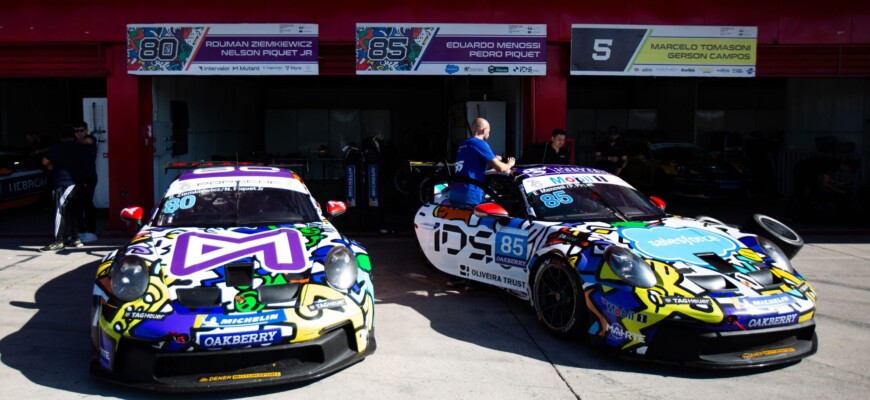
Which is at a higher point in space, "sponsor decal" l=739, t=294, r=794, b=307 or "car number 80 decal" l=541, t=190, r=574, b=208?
"car number 80 decal" l=541, t=190, r=574, b=208

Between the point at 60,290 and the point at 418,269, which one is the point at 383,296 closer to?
the point at 418,269

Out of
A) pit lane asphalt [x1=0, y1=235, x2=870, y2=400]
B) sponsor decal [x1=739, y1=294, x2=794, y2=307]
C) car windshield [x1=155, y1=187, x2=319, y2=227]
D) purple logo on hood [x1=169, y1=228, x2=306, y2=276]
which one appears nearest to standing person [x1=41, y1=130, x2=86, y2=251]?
pit lane asphalt [x1=0, y1=235, x2=870, y2=400]

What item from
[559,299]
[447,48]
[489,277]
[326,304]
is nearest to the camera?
[326,304]

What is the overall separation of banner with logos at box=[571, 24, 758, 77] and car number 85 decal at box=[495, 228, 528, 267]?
5420 millimetres

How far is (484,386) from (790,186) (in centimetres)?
1407

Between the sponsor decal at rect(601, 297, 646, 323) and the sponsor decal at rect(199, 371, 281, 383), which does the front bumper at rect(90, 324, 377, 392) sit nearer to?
the sponsor decal at rect(199, 371, 281, 383)

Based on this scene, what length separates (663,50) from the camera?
37.1ft

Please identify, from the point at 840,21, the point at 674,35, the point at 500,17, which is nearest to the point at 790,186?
the point at 840,21

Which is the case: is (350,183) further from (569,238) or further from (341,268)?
(341,268)

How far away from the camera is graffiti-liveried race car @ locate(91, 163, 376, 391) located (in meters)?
4.40

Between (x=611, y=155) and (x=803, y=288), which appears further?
(x=611, y=155)

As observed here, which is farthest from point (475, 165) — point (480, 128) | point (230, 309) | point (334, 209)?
point (230, 309)

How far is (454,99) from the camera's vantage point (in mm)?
18531

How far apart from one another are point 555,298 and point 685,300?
1127mm
